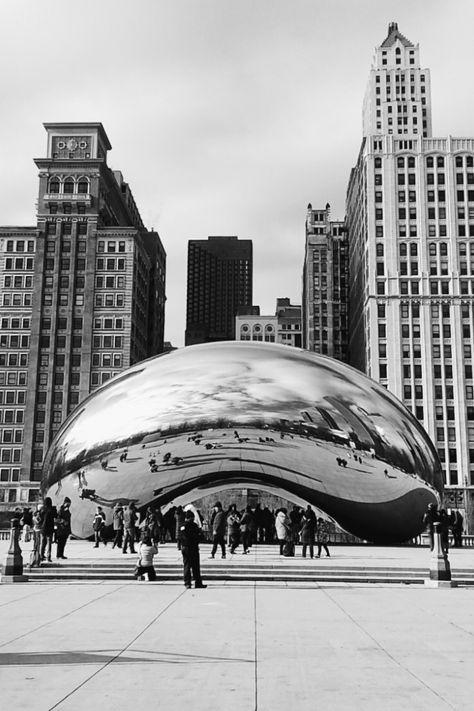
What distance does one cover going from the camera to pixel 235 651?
8.62 meters

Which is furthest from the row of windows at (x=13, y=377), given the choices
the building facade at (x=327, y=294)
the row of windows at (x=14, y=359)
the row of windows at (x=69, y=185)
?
the building facade at (x=327, y=294)

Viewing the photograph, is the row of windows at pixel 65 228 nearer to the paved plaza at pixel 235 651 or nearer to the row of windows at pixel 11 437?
the row of windows at pixel 11 437

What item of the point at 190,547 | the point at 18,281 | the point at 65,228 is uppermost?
the point at 65,228

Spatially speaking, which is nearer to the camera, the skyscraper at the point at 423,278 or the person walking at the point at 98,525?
the person walking at the point at 98,525

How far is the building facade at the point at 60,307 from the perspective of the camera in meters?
102

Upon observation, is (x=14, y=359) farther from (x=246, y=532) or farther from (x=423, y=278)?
(x=246, y=532)

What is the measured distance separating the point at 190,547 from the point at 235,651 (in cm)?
700

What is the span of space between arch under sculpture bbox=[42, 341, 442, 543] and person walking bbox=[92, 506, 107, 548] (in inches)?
11.8

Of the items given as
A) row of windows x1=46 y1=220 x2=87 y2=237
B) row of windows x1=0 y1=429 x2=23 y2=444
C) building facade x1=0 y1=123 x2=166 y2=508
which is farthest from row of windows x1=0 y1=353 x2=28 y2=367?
row of windows x1=46 y1=220 x2=87 y2=237

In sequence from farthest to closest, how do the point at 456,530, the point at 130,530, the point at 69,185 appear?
the point at 69,185
the point at 456,530
the point at 130,530

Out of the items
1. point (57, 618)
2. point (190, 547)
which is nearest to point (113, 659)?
point (57, 618)

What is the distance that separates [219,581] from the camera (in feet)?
57.6

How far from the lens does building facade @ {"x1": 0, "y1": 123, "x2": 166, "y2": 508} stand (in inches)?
4001

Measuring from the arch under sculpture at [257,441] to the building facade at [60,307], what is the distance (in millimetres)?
73071
